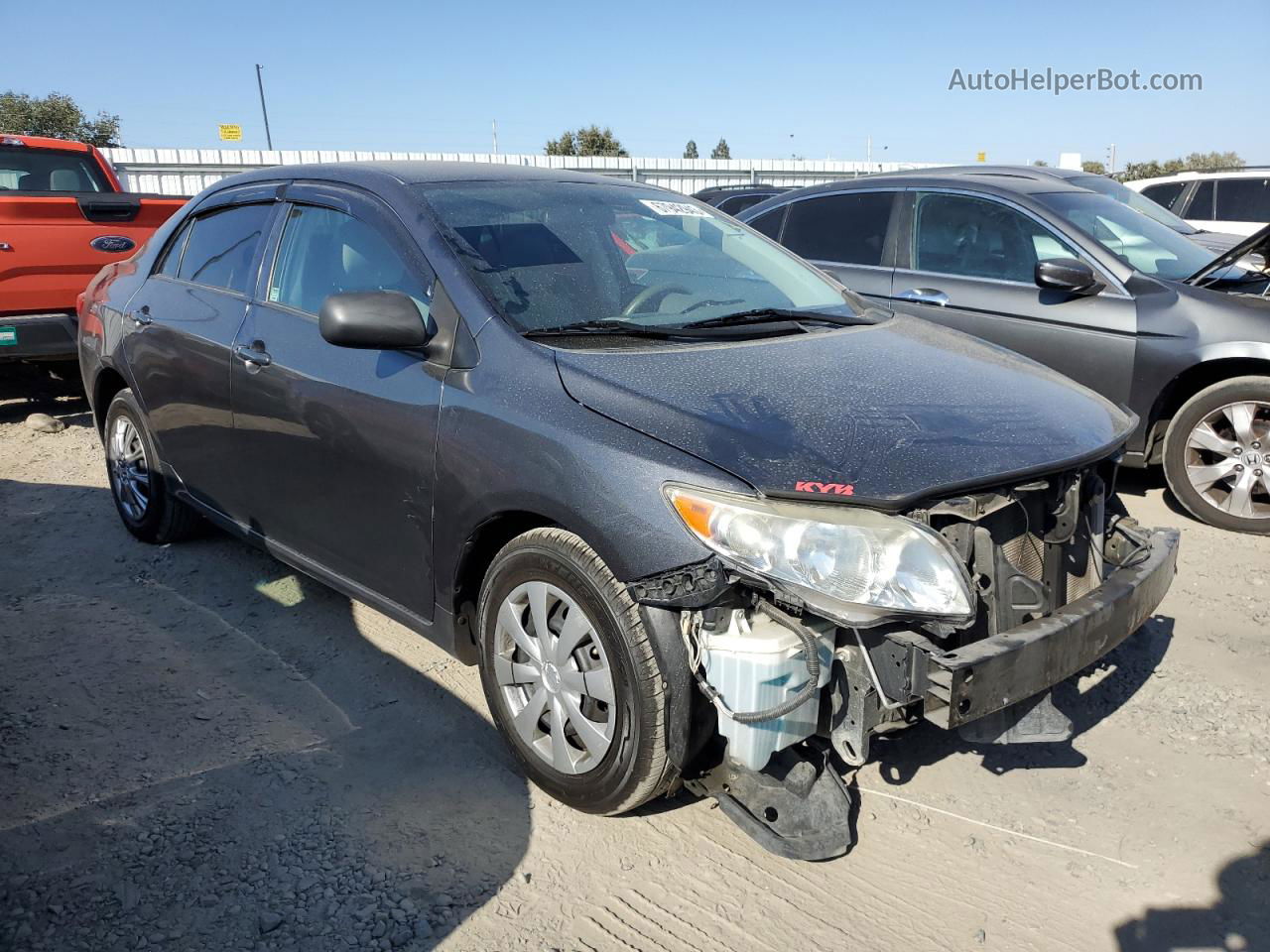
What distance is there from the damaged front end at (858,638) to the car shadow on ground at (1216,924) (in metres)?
0.47

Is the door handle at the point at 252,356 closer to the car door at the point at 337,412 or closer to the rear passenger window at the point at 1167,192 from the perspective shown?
the car door at the point at 337,412

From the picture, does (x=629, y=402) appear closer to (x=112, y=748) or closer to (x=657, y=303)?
(x=657, y=303)

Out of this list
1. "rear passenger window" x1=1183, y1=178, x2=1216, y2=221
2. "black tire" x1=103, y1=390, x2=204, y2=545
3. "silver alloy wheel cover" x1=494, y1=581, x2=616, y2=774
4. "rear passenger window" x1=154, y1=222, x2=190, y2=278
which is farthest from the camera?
"rear passenger window" x1=1183, y1=178, x2=1216, y2=221

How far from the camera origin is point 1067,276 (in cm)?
510

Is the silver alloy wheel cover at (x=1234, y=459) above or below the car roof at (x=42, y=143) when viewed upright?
below

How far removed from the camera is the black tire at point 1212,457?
488cm

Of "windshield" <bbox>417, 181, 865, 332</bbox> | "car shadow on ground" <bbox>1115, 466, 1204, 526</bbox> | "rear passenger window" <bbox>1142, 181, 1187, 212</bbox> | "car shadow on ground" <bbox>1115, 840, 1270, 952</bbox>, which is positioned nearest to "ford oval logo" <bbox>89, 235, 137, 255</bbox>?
"windshield" <bbox>417, 181, 865, 332</bbox>

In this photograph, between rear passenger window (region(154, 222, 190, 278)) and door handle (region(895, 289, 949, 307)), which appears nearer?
Result: rear passenger window (region(154, 222, 190, 278))

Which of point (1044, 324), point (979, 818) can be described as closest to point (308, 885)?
point (979, 818)

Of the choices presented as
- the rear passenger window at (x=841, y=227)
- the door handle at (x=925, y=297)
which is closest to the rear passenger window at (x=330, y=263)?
the door handle at (x=925, y=297)

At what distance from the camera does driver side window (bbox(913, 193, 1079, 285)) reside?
5551 mm

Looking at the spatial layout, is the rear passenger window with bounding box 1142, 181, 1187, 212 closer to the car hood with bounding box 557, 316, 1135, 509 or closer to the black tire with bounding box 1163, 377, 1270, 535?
the black tire with bounding box 1163, 377, 1270, 535

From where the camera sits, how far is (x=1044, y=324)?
535cm

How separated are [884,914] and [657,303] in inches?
76.2
